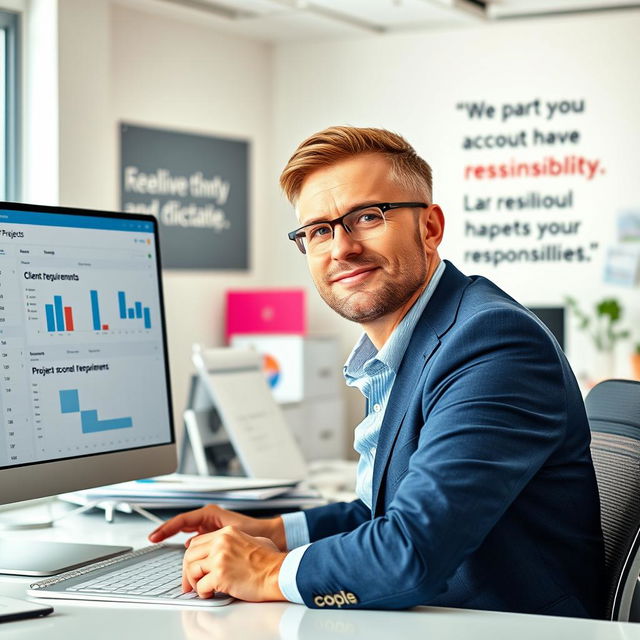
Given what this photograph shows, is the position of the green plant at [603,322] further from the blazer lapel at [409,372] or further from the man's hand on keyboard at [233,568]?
the man's hand on keyboard at [233,568]

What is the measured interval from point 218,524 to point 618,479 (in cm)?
67

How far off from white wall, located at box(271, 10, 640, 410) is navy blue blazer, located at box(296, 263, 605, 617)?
13.8ft

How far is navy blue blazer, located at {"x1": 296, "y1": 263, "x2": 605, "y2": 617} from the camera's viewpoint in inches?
49.5

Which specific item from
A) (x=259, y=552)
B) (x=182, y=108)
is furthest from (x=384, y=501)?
(x=182, y=108)

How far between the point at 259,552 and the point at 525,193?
4.69 meters

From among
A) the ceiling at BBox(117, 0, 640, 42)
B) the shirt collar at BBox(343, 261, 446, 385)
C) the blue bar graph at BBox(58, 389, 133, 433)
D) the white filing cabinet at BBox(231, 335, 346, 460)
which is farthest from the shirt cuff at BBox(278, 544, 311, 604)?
the ceiling at BBox(117, 0, 640, 42)

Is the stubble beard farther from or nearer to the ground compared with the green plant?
farther from the ground

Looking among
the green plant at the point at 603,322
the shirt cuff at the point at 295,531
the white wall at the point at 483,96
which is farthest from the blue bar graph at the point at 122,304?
the white wall at the point at 483,96

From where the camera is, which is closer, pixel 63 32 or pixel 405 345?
pixel 405 345

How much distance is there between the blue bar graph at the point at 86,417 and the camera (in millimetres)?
1626

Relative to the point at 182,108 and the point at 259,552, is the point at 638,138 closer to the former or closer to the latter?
the point at 182,108

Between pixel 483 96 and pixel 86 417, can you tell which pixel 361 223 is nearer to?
pixel 86 417

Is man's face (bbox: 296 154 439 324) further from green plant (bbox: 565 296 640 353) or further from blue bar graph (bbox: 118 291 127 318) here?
green plant (bbox: 565 296 640 353)

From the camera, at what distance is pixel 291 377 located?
5.66 metres
